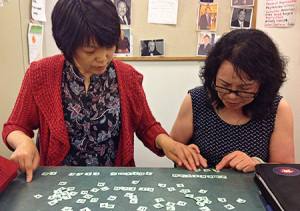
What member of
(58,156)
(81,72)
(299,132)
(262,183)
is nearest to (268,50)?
(262,183)

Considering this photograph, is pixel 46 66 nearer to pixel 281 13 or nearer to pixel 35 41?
pixel 35 41

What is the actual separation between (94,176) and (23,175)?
0.24 metres

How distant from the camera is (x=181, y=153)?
0.97 metres

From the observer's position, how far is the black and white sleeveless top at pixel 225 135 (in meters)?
1.13

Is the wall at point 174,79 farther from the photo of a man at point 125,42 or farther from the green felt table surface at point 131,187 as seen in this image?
the green felt table surface at point 131,187

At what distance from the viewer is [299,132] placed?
7.32 feet

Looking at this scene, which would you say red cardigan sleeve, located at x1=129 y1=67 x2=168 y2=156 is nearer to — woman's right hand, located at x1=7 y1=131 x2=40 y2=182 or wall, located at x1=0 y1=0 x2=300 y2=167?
woman's right hand, located at x1=7 y1=131 x2=40 y2=182

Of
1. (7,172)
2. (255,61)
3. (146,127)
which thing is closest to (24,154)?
(7,172)

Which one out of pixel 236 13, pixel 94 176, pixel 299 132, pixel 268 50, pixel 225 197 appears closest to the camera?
pixel 225 197

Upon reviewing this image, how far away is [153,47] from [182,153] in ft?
4.55

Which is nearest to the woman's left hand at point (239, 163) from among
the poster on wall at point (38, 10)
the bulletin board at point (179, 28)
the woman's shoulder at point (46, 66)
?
the woman's shoulder at point (46, 66)

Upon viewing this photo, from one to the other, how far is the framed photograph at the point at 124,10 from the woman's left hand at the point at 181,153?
1381 mm

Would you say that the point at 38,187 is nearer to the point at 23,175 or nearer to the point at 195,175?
the point at 23,175

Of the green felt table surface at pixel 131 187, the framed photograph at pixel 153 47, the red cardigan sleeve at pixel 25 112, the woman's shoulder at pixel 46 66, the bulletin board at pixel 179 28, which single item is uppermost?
the bulletin board at pixel 179 28
